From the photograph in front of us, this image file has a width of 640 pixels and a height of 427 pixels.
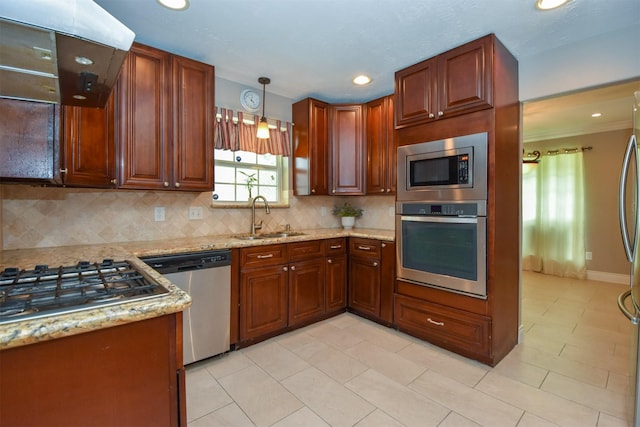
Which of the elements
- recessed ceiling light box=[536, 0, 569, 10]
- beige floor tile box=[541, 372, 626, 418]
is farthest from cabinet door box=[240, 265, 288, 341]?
recessed ceiling light box=[536, 0, 569, 10]

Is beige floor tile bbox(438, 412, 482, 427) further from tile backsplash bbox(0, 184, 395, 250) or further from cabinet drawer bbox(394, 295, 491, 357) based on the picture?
tile backsplash bbox(0, 184, 395, 250)

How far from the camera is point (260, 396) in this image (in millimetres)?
1924

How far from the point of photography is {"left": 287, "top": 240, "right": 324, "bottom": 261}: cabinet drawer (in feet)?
9.29

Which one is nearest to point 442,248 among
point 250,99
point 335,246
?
point 335,246

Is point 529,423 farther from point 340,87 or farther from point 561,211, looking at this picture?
point 561,211

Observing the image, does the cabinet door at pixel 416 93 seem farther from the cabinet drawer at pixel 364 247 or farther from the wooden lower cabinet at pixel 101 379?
the wooden lower cabinet at pixel 101 379

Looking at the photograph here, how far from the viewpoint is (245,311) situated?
2.53 metres

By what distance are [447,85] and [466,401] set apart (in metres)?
2.24

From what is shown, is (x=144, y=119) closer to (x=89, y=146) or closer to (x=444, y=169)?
(x=89, y=146)

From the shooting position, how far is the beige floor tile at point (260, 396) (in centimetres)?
176

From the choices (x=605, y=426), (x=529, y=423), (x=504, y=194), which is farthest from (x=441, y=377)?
(x=504, y=194)

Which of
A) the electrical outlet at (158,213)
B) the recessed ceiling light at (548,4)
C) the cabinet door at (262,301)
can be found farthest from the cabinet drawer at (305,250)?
the recessed ceiling light at (548,4)

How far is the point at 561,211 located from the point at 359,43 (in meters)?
4.62

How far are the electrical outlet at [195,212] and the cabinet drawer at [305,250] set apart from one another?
0.90 m
